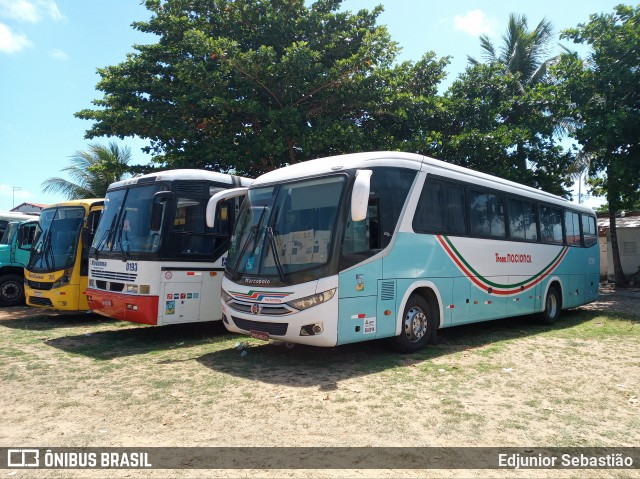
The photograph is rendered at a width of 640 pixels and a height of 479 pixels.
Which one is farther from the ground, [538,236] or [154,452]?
[538,236]

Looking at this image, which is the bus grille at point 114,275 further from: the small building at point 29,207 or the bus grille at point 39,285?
the small building at point 29,207

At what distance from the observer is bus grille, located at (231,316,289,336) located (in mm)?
7008

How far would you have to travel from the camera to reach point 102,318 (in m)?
12.9

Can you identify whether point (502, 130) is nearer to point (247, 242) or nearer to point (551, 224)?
point (551, 224)

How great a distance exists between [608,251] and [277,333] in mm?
24913

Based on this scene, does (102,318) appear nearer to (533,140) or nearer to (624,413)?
(624,413)

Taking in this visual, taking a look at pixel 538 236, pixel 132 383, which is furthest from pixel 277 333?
pixel 538 236

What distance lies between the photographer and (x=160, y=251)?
8.91m

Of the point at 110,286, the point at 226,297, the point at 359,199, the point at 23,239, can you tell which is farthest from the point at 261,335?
the point at 23,239

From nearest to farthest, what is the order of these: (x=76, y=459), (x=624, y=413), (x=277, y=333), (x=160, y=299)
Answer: (x=76, y=459) → (x=624, y=413) → (x=277, y=333) → (x=160, y=299)

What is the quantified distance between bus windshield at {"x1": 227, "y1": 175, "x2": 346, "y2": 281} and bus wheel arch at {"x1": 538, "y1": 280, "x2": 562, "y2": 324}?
7.45 m

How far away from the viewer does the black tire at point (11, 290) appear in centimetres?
1470

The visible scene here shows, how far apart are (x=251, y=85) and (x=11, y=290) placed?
9310 mm

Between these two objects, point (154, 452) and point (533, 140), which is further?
point (533, 140)
